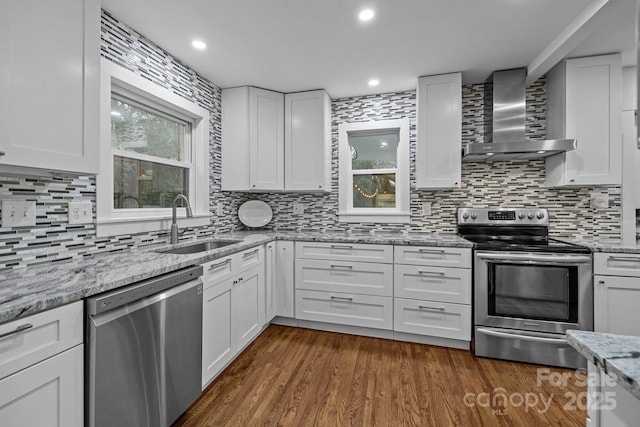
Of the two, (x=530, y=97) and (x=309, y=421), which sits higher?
(x=530, y=97)

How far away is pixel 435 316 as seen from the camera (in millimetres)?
2367

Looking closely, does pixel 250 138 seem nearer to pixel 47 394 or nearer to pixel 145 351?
pixel 145 351

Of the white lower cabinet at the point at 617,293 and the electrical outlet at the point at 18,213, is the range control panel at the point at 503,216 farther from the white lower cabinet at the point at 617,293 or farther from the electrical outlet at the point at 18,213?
the electrical outlet at the point at 18,213

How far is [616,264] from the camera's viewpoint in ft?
6.55

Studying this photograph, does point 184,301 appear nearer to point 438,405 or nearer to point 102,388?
point 102,388

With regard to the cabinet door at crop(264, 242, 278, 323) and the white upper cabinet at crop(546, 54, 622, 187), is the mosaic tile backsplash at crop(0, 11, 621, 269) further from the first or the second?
the cabinet door at crop(264, 242, 278, 323)

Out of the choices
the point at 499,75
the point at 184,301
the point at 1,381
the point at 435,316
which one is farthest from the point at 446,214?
the point at 1,381

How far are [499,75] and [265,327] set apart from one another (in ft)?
10.5

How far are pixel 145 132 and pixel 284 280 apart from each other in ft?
5.70

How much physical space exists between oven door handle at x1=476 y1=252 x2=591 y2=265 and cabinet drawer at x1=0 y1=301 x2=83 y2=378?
2470mm

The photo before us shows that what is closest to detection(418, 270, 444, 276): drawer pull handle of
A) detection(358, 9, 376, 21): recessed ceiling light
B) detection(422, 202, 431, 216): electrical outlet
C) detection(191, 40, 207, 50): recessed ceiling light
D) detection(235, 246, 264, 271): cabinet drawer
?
detection(422, 202, 431, 216): electrical outlet

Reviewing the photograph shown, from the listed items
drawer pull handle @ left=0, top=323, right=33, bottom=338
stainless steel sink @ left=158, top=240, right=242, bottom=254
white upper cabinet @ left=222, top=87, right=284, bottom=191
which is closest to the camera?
drawer pull handle @ left=0, top=323, right=33, bottom=338

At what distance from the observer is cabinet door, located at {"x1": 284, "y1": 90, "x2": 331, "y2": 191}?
9.72 ft

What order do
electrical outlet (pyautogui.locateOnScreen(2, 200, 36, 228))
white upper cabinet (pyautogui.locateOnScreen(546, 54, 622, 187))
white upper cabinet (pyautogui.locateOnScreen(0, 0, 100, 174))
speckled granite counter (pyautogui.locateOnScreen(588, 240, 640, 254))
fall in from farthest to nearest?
white upper cabinet (pyautogui.locateOnScreen(546, 54, 622, 187)) → speckled granite counter (pyautogui.locateOnScreen(588, 240, 640, 254)) → electrical outlet (pyautogui.locateOnScreen(2, 200, 36, 228)) → white upper cabinet (pyautogui.locateOnScreen(0, 0, 100, 174))
